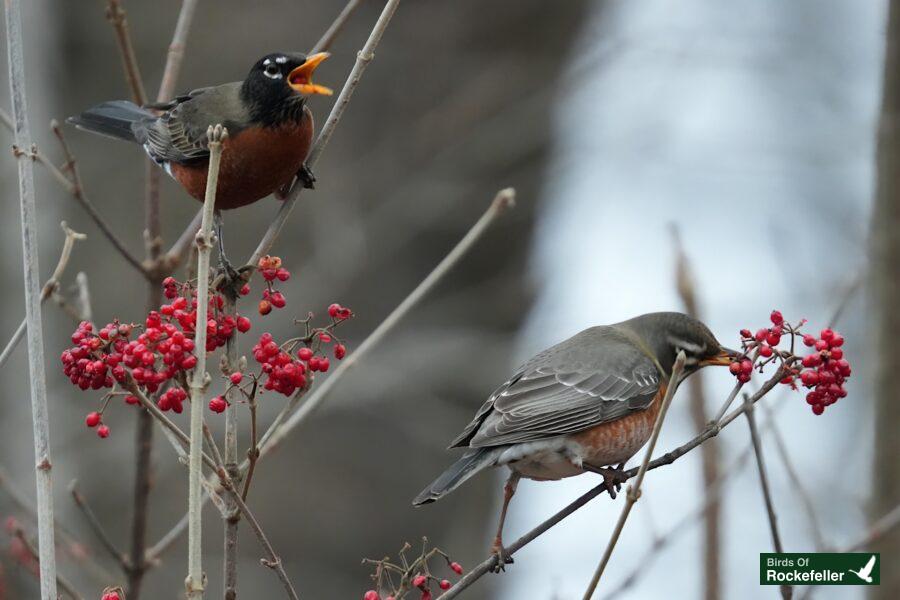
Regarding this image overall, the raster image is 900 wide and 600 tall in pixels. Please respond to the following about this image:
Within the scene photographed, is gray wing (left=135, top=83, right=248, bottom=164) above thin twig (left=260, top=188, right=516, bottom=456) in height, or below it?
above

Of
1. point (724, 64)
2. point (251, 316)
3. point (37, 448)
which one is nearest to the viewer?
point (37, 448)

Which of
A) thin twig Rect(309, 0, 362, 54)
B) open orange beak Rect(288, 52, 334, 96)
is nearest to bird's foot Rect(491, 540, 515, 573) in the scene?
open orange beak Rect(288, 52, 334, 96)

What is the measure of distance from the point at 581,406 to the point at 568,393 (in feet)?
0.26

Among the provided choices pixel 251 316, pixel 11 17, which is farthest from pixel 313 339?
pixel 251 316

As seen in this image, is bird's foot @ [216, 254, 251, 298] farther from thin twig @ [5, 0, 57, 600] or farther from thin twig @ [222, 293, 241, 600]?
thin twig @ [5, 0, 57, 600]

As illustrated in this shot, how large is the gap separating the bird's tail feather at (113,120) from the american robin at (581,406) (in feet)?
5.23

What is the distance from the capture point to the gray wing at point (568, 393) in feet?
10.2

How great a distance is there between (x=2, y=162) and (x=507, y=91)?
9.62 feet

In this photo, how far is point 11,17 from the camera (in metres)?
1.99

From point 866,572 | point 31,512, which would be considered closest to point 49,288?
point 31,512

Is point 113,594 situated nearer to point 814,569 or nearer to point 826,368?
point 826,368

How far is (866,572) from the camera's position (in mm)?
3039

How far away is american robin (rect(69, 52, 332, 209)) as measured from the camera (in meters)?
3.13

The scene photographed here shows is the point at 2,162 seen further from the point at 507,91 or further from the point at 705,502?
the point at 705,502
